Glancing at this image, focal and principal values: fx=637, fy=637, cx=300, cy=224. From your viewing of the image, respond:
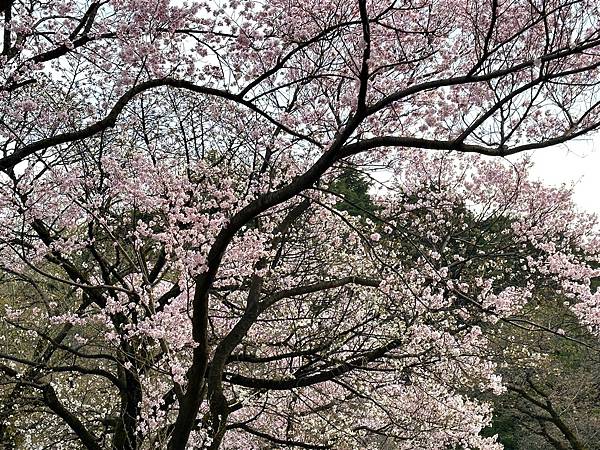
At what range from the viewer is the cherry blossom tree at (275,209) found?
413 cm

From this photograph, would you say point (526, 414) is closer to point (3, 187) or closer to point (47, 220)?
point (47, 220)

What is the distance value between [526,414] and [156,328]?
12.7 m

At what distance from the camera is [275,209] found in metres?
6.93

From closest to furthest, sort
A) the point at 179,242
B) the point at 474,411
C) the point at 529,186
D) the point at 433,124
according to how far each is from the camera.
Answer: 1. the point at 433,124
2. the point at 179,242
3. the point at 474,411
4. the point at 529,186

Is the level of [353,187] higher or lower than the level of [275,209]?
higher

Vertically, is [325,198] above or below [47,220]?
above

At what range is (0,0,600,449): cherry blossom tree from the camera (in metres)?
4.13

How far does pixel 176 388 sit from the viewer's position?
5.21 meters

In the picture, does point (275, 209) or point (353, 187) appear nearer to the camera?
point (275, 209)

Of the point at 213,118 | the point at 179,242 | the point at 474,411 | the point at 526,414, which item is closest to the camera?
the point at 179,242

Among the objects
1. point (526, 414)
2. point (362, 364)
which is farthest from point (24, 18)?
point (526, 414)

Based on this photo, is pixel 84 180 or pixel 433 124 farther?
pixel 84 180

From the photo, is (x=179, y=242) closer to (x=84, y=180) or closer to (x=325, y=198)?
(x=84, y=180)

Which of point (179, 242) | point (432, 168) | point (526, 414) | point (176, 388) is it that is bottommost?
point (176, 388)
